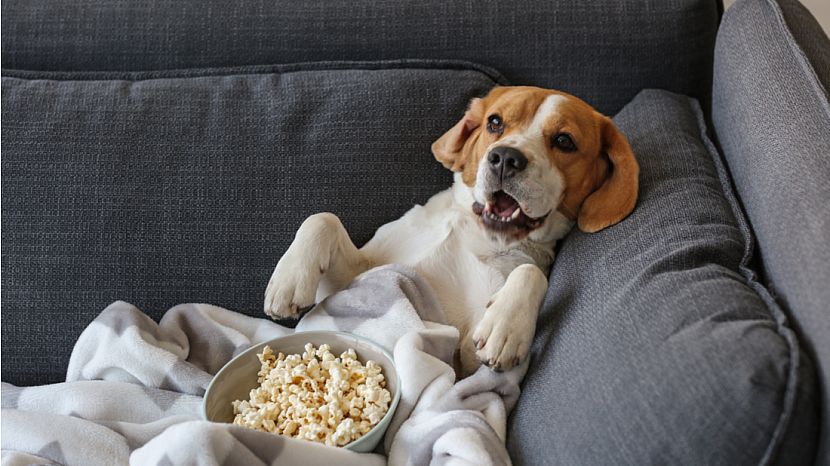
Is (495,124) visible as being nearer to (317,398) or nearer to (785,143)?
(785,143)

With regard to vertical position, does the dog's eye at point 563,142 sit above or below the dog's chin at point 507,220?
above

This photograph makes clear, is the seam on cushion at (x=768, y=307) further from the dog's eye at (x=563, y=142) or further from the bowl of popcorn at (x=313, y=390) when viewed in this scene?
the bowl of popcorn at (x=313, y=390)

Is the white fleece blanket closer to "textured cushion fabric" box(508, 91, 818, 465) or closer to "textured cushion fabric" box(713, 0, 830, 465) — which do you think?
"textured cushion fabric" box(508, 91, 818, 465)

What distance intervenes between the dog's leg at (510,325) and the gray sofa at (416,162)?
0.05 metres

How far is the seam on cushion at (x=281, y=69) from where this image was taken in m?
1.65

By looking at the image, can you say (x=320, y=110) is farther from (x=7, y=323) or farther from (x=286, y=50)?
(x=7, y=323)

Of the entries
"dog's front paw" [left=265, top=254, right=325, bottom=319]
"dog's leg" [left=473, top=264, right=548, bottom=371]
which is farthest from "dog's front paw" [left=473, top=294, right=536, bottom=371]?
"dog's front paw" [left=265, top=254, right=325, bottom=319]

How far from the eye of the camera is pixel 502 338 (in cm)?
106

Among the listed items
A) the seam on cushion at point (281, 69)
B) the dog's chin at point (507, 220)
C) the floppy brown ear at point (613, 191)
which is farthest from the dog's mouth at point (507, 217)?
the seam on cushion at point (281, 69)

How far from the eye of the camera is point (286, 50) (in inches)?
67.1

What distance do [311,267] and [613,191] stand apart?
72cm

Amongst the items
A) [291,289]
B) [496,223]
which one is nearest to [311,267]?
[291,289]

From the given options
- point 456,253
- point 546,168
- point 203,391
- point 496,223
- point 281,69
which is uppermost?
point 281,69

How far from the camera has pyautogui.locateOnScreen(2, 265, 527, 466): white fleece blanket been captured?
35.1 inches
